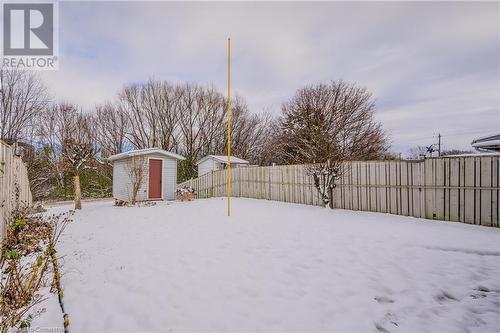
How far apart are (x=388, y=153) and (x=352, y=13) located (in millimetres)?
13432

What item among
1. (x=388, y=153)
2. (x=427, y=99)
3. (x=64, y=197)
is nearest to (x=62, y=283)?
(x=64, y=197)

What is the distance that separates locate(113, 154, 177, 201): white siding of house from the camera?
1049cm

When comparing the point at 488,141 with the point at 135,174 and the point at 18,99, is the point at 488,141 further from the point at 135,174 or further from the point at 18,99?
the point at 18,99

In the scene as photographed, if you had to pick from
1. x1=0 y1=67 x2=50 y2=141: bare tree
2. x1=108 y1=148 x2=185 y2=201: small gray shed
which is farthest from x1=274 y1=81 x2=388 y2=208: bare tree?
x1=0 y1=67 x2=50 y2=141: bare tree

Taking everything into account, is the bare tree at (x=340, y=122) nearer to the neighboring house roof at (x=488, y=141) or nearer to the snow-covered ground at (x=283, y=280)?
the neighboring house roof at (x=488, y=141)

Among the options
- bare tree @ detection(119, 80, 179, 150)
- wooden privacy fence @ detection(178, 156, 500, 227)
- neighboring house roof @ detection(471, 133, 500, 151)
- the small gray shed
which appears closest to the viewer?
neighboring house roof @ detection(471, 133, 500, 151)

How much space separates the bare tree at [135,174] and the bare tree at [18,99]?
828cm

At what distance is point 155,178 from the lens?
431 inches

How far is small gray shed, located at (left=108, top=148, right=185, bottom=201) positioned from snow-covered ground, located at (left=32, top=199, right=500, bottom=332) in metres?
5.79

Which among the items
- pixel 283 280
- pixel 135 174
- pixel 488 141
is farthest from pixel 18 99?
pixel 488 141

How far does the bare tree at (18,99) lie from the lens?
12703 mm

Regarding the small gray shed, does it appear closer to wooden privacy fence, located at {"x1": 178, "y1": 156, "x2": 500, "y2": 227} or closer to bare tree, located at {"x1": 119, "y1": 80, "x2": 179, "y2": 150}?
wooden privacy fence, located at {"x1": 178, "y1": 156, "x2": 500, "y2": 227}

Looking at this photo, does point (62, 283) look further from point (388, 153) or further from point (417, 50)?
point (388, 153)

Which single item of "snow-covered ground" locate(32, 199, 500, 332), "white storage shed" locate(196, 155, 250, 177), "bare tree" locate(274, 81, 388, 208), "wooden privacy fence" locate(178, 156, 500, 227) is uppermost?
"bare tree" locate(274, 81, 388, 208)
